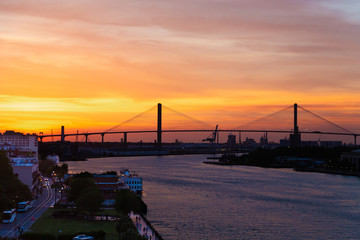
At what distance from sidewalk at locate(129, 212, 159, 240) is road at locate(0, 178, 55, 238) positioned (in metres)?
2.66

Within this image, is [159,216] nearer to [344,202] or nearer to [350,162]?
[344,202]

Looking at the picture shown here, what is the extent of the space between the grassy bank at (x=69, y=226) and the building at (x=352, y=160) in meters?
33.3

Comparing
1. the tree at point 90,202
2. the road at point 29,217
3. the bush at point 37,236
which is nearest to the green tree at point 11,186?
the road at point 29,217

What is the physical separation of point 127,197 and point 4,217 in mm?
3371

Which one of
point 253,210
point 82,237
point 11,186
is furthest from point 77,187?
point 253,210

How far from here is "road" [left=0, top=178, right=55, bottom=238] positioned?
13.5 metres

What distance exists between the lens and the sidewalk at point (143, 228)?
14.3 meters

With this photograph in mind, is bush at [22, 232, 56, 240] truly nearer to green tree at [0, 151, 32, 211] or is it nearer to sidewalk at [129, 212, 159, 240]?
sidewalk at [129, 212, 159, 240]

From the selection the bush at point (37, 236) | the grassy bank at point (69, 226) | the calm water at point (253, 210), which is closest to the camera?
the bush at point (37, 236)

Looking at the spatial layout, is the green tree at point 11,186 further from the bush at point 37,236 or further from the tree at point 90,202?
the bush at point 37,236

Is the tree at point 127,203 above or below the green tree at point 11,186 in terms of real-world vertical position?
below

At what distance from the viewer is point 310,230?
16.5 m

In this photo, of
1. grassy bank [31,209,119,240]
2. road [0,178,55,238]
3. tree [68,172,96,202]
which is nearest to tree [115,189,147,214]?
grassy bank [31,209,119,240]

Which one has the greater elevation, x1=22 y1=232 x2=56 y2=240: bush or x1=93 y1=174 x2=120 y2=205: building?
x1=93 y1=174 x2=120 y2=205: building
